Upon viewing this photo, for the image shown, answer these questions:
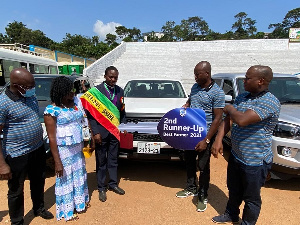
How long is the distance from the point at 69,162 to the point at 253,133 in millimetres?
2006

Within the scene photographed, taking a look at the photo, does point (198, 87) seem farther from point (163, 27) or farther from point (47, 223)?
point (163, 27)

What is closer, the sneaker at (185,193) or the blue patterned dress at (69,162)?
the blue patterned dress at (69,162)

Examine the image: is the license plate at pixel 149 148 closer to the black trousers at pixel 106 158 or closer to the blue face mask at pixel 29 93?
the black trousers at pixel 106 158

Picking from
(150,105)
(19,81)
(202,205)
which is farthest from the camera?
(150,105)

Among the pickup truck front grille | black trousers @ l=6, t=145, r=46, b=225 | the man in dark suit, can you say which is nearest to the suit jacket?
the man in dark suit

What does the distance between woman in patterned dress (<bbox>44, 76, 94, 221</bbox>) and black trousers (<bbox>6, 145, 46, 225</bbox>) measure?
0.86 ft

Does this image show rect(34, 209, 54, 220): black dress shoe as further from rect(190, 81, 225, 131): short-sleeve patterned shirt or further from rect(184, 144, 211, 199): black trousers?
rect(190, 81, 225, 131): short-sleeve patterned shirt

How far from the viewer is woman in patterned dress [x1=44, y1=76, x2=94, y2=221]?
2.57 metres

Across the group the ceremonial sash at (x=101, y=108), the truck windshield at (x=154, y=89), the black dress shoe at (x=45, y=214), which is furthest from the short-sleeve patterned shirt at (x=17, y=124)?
the truck windshield at (x=154, y=89)

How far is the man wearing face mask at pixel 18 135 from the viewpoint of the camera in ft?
7.62

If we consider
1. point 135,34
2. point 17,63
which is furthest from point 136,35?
point 17,63

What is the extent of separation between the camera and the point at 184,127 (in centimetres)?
294

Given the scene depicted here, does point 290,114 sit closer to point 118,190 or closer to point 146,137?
point 146,137

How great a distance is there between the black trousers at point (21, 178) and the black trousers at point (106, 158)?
0.75 m
